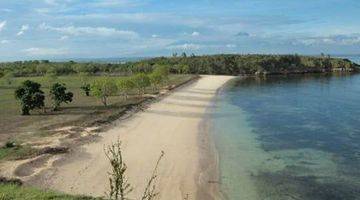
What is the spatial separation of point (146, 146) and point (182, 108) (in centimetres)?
3046

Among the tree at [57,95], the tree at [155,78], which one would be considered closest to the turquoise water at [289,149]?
the tree at [57,95]

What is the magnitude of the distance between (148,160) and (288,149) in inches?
530

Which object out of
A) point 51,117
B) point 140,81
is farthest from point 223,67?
point 51,117

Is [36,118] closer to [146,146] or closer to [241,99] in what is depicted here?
[146,146]

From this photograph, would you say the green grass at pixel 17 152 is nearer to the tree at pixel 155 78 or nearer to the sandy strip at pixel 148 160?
the sandy strip at pixel 148 160

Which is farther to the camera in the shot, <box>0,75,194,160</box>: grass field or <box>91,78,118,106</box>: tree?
<box>91,78,118,106</box>: tree

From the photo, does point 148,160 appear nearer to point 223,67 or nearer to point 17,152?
point 17,152

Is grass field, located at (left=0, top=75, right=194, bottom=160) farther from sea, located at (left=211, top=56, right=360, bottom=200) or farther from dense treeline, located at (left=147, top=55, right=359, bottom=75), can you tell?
dense treeline, located at (left=147, top=55, right=359, bottom=75)

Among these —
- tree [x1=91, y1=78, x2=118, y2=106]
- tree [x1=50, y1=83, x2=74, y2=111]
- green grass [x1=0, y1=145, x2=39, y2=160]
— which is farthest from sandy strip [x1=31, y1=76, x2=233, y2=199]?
tree [x1=50, y1=83, x2=74, y2=111]

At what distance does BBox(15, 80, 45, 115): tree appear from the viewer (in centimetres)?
6438

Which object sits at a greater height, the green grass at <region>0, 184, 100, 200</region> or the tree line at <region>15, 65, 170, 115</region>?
the tree line at <region>15, 65, 170, 115</region>

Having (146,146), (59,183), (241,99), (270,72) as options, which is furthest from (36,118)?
(270,72)

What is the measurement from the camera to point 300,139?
164 feet

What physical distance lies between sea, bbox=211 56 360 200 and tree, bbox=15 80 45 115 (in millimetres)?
23110
